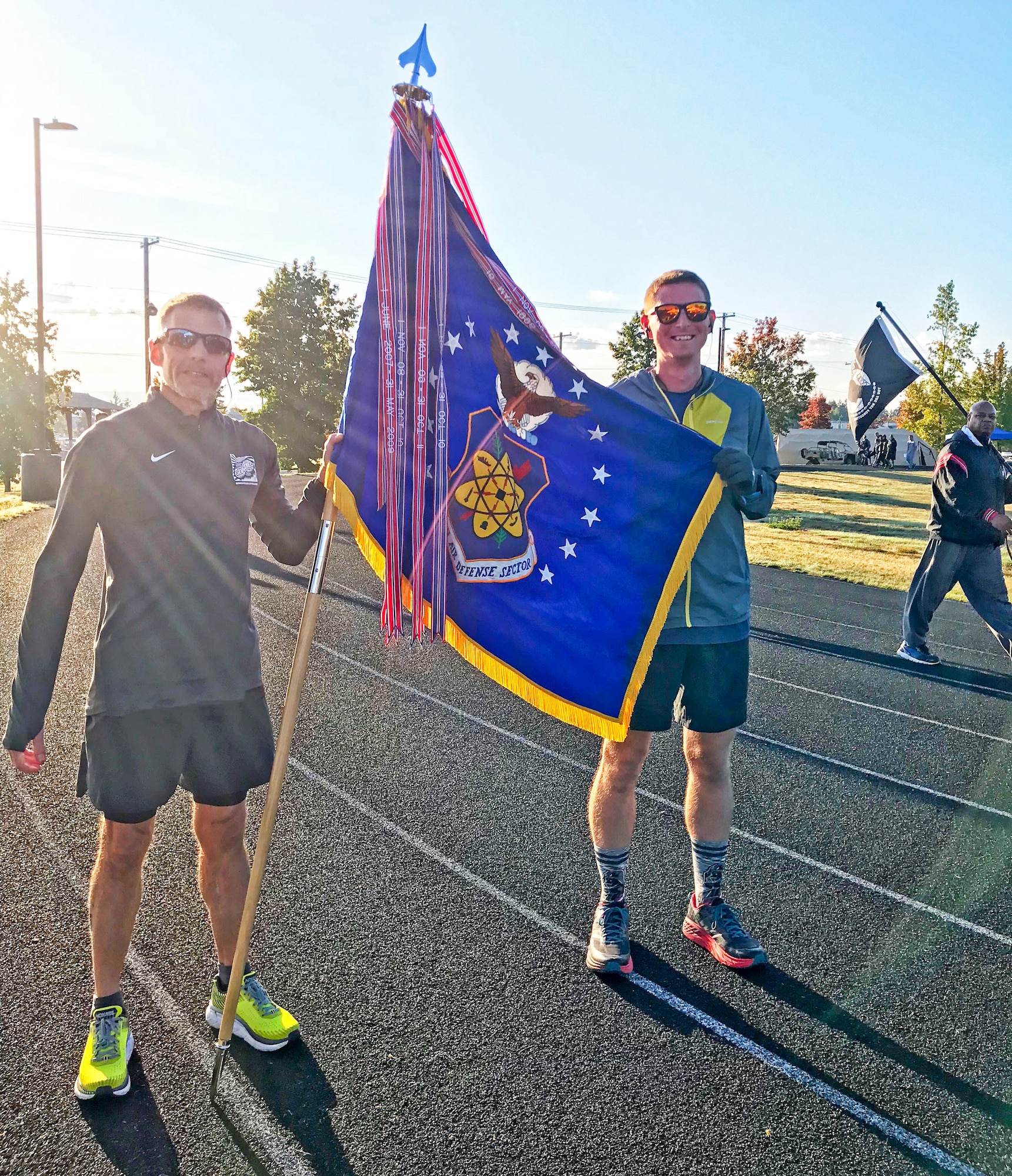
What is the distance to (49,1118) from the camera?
8.55 feet

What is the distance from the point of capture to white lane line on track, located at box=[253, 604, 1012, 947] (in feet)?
12.9

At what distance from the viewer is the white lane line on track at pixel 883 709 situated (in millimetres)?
6508

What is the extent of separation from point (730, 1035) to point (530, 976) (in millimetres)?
735

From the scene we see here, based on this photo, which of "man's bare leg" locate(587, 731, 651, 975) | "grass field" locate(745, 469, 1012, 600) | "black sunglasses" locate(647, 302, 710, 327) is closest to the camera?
"black sunglasses" locate(647, 302, 710, 327)

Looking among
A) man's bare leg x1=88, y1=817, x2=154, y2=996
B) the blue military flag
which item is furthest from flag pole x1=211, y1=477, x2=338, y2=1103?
the blue military flag

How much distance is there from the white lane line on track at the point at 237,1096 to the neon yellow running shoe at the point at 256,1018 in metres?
0.09

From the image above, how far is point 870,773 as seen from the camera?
18.6ft

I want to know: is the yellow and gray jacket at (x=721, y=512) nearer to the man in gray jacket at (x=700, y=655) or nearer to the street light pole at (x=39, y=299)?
the man in gray jacket at (x=700, y=655)

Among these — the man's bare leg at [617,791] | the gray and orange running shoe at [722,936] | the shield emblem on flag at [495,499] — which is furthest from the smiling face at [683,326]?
the gray and orange running shoe at [722,936]

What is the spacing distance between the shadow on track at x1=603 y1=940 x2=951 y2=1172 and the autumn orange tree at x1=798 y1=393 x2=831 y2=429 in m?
91.0

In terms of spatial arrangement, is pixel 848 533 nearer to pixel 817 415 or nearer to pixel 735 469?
pixel 735 469

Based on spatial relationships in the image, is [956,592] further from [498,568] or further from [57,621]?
[57,621]

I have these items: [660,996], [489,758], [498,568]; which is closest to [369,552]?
[498,568]

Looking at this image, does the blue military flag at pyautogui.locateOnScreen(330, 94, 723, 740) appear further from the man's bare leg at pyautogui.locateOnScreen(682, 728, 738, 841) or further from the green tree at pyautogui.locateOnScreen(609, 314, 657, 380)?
the green tree at pyautogui.locateOnScreen(609, 314, 657, 380)
